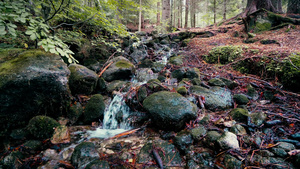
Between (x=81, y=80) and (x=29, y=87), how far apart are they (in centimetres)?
156

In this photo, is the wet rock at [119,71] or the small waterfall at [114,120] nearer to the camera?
the small waterfall at [114,120]

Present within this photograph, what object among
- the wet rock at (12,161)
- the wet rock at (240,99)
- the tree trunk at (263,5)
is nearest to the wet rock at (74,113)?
the wet rock at (12,161)

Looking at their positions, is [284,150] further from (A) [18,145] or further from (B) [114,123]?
(A) [18,145]

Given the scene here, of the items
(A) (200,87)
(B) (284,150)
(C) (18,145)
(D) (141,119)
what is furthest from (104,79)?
(B) (284,150)

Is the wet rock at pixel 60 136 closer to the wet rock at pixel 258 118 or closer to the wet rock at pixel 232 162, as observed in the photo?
the wet rock at pixel 232 162

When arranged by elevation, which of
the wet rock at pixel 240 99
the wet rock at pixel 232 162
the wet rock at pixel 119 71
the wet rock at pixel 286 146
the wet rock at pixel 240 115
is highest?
the wet rock at pixel 119 71

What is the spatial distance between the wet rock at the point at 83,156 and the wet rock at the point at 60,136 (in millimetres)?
866

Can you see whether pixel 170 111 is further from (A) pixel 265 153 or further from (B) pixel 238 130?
(A) pixel 265 153

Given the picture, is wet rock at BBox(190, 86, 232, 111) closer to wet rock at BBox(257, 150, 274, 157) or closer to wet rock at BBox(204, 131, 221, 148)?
wet rock at BBox(204, 131, 221, 148)

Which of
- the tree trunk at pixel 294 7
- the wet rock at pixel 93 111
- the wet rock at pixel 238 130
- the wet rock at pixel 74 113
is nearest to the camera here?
the wet rock at pixel 238 130

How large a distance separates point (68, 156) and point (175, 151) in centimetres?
216

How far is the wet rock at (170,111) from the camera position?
311 cm

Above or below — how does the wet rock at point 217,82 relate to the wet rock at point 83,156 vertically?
above

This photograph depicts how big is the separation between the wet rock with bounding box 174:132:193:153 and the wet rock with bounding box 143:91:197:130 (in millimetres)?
403
